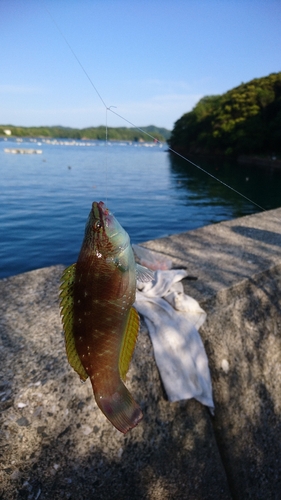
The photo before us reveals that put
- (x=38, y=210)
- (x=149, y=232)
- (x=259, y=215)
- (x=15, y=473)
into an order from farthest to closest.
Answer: (x=38, y=210), (x=149, y=232), (x=259, y=215), (x=15, y=473)

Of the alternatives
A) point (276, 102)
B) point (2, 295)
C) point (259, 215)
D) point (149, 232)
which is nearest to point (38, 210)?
point (149, 232)

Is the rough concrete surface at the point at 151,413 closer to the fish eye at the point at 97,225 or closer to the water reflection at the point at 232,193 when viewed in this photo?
the fish eye at the point at 97,225

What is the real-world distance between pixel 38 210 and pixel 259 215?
14.4m

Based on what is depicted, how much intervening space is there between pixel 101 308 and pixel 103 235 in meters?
0.37

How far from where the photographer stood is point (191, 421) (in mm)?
3146

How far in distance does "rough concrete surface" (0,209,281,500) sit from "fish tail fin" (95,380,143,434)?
1.07 metres

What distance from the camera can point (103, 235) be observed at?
1.67m

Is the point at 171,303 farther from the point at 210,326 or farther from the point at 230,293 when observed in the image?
the point at 230,293

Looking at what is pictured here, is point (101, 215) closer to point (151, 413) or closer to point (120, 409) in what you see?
point (120, 409)

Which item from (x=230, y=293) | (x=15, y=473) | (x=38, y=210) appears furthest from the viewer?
(x=38, y=210)

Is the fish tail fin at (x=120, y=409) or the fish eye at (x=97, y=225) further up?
the fish eye at (x=97, y=225)

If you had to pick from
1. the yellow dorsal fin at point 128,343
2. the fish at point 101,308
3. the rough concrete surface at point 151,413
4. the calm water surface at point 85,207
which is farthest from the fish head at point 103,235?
the calm water surface at point 85,207

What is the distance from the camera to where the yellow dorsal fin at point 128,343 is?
177cm

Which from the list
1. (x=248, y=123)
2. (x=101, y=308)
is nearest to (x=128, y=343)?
(x=101, y=308)
